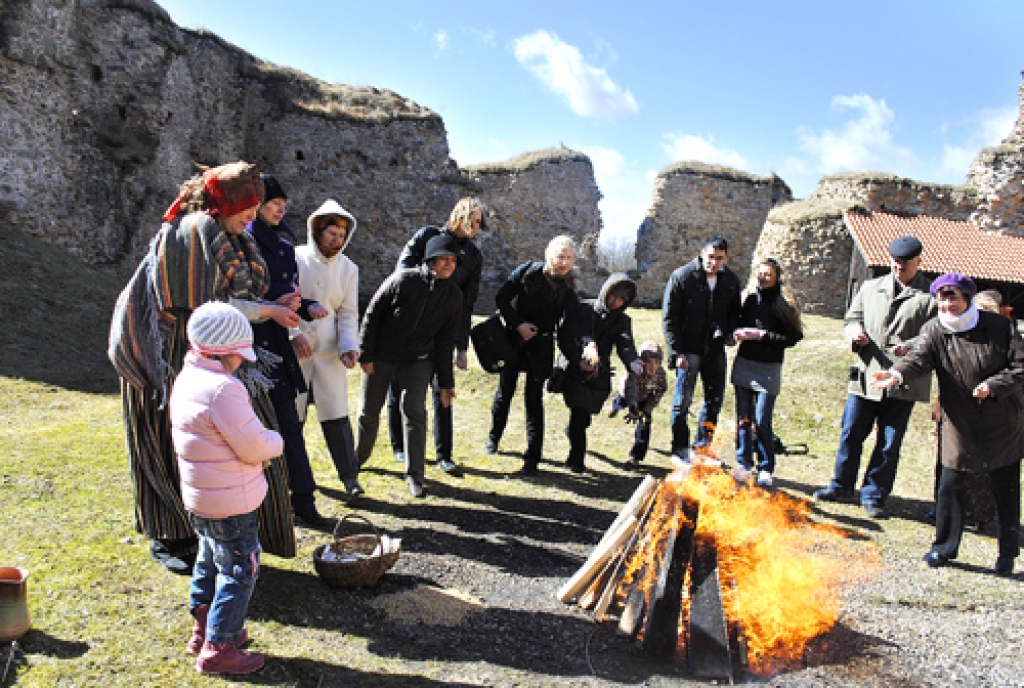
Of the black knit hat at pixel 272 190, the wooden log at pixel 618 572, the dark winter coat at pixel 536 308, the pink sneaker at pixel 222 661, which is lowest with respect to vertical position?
the pink sneaker at pixel 222 661

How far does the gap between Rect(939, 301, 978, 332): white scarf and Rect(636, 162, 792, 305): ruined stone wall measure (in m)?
Answer: 17.3

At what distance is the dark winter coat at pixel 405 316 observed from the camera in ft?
17.2

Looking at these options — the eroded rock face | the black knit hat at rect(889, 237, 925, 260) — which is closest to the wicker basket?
the black knit hat at rect(889, 237, 925, 260)

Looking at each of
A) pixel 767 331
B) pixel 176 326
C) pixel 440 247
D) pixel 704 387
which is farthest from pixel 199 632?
pixel 767 331

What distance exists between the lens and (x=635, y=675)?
10.9 ft

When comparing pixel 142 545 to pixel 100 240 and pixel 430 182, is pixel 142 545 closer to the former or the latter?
pixel 100 240

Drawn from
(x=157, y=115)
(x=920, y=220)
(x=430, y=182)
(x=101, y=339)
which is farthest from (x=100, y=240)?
(x=920, y=220)

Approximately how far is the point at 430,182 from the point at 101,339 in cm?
991

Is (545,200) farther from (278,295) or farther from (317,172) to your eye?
(278,295)

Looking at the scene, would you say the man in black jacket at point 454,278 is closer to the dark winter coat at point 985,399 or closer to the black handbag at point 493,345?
the black handbag at point 493,345

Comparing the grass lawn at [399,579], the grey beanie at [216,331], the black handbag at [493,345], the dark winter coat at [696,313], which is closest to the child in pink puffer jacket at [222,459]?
the grey beanie at [216,331]

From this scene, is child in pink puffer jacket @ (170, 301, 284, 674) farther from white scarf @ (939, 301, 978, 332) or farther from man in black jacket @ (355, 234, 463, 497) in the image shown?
white scarf @ (939, 301, 978, 332)

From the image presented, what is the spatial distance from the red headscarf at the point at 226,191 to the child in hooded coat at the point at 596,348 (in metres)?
3.27

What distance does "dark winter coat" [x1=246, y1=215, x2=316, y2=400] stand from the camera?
4.23m
